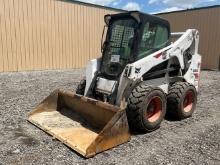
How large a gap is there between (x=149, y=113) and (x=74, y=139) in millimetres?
1414

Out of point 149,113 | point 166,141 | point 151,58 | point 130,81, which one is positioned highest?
point 151,58

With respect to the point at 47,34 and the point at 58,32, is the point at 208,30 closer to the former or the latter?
the point at 58,32

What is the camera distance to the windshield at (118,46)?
17.6ft

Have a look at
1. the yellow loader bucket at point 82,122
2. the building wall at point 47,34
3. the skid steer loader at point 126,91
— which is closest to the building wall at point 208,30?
the building wall at point 47,34

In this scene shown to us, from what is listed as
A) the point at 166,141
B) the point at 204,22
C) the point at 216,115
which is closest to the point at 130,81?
the point at 166,141

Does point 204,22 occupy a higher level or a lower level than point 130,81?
higher

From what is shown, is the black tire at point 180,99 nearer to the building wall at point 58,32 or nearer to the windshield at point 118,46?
the windshield at point 118,46

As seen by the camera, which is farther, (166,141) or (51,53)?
(51,53)

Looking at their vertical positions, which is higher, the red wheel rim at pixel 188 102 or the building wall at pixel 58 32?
the building wall at pixel 58 32

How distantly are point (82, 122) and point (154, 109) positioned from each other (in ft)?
4.21

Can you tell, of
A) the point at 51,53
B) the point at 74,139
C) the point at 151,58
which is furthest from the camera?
the point at 51,53

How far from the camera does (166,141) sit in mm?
4742

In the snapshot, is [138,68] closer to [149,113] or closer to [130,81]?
[130,81]

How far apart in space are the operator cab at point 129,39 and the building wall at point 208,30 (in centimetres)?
1042
